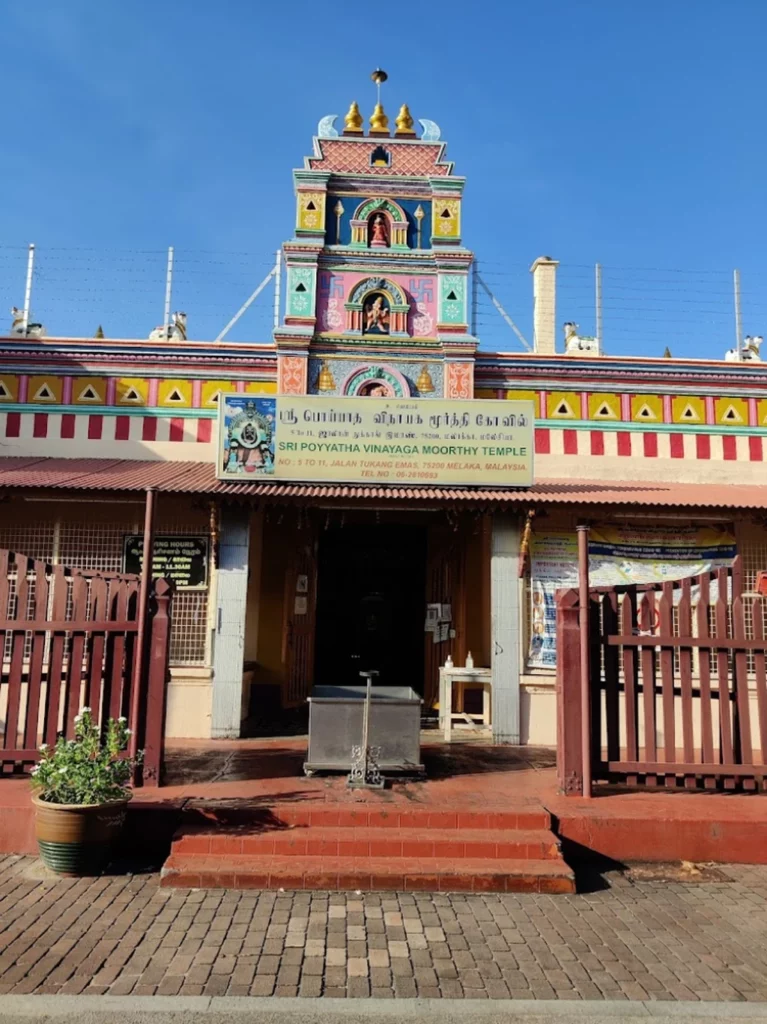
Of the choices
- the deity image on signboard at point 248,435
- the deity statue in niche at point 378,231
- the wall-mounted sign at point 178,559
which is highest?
the deity statue in niche at point 378,231

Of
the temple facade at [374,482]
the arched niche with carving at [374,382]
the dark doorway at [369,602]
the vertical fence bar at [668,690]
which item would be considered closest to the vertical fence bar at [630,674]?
the vertical fence bar at [668,690]

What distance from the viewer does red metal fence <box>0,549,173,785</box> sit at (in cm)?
662

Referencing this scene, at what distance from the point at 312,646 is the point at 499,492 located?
3.93 meters

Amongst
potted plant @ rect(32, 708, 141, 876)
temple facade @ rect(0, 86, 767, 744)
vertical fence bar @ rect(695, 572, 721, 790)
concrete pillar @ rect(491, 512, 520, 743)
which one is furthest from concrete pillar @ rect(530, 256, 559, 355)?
potted plant @ rect(32, 708, 141, 876)

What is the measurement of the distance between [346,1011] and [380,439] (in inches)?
272

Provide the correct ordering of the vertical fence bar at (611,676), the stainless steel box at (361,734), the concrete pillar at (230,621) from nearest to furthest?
the vertical fence bar at (611,676) → the stainless steel box at (361,734) → the concrete pillar at (230,621)

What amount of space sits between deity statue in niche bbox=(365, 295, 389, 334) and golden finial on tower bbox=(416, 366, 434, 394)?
829 millimetres

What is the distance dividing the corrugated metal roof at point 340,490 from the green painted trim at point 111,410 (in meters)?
1.20

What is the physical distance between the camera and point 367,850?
18.5 feet

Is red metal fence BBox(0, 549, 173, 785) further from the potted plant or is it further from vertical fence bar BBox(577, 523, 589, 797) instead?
vertical fence bar BBox(577, 523, 589, 797)

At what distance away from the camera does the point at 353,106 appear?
495 inches

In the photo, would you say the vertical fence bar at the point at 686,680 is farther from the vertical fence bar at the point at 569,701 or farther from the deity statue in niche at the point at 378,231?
the deity statue in niche at the point at 378,231

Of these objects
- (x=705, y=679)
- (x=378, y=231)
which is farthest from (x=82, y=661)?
(x=378, y=231)

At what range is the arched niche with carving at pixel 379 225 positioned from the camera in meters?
12.0
